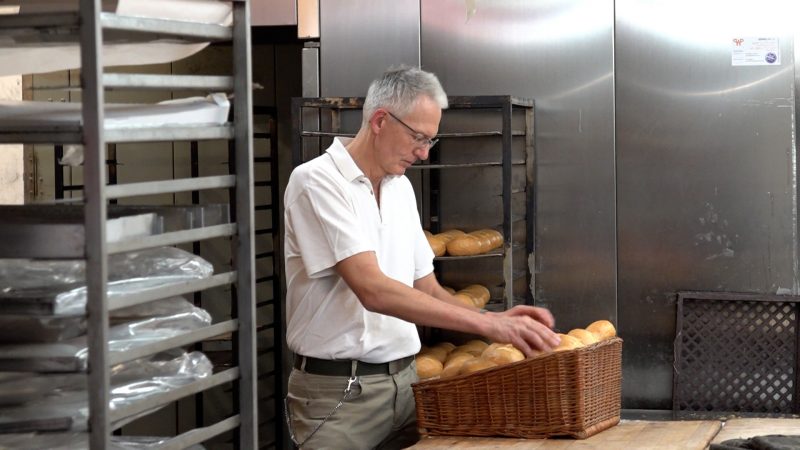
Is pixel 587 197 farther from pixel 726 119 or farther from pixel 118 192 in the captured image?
pixel 118 192

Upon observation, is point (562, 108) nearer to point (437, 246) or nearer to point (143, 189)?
point (437, 246)

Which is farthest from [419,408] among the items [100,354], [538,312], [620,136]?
[620,136]

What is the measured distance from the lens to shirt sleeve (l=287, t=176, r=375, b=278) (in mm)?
2916

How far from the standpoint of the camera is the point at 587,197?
439 cm

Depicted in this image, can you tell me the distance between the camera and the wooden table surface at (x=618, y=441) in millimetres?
2840

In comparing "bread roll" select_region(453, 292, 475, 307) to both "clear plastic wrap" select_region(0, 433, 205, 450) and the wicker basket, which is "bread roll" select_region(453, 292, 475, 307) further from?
"clear plastic wrap" select_region(0, 433, 205, 450)

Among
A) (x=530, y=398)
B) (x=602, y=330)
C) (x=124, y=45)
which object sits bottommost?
(x=530, y=398)

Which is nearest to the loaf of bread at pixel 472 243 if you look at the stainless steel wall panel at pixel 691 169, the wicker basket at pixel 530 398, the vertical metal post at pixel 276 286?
the stainless steel wall panel at pixel 691 169

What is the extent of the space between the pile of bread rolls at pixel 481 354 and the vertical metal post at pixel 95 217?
1441 millimetres

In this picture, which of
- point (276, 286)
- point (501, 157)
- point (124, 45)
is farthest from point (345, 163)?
point (276, 286)

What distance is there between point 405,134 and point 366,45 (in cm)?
153

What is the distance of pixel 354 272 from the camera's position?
9.49 ft

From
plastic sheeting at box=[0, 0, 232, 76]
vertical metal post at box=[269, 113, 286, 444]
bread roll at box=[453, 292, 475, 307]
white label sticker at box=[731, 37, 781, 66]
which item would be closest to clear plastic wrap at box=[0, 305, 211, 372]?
plastic sheeting at box=[0, 0, 232, 76]

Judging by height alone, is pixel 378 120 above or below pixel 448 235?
above
